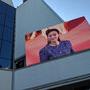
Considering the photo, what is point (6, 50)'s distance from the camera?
22859 millimetres

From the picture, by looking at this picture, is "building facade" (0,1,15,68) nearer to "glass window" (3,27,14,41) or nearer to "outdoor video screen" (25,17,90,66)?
"glass window" (3,27,14,41)

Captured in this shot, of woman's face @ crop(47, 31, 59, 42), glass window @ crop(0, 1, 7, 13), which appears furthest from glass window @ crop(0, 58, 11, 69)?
woman's face @ crop(47, 31, 59, 42)

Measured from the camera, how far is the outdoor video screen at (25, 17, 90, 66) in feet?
42.5

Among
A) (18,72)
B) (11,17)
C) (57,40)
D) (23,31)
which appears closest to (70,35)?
(57,40)

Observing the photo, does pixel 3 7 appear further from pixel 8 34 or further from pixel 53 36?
pixel 53 36

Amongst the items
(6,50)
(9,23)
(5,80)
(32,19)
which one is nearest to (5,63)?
(6,50)

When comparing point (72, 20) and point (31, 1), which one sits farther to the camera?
point (31, 1)

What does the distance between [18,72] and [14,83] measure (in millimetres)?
442

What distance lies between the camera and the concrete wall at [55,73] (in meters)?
9.25

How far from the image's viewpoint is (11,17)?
80.8 feet

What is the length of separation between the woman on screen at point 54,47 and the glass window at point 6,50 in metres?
9.26

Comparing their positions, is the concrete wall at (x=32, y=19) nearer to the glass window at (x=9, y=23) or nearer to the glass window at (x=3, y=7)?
the glass window at (x=9, y=23)

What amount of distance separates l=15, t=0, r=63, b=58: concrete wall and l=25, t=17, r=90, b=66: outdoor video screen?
Answer: 4315 mm

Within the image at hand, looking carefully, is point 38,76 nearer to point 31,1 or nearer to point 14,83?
point 14,83
